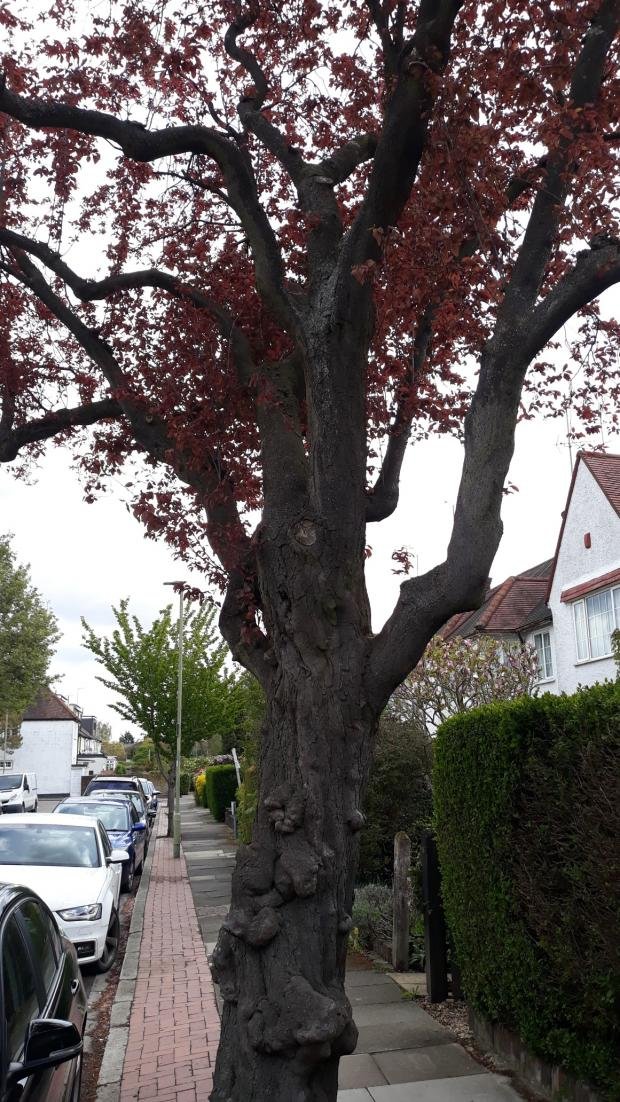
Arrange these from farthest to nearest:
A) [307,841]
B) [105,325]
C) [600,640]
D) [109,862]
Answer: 1. [600,640]
2. [109,862]
3. [105,325]
4. [307,841]

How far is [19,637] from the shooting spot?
153 ft

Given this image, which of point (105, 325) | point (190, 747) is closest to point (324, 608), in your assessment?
point (105, 325)

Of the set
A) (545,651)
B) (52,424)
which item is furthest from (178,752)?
(52,424)

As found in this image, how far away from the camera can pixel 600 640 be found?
2142cm

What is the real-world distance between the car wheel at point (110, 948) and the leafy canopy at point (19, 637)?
37101 mm

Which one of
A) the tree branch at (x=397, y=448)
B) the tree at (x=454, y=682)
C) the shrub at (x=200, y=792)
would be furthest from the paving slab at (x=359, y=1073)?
the shrub at (x=200, y=792)

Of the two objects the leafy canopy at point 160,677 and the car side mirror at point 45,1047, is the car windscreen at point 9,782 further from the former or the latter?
the car side mirror at point 45,1047

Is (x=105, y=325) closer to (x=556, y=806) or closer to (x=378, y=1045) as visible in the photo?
(x=556, y=806)

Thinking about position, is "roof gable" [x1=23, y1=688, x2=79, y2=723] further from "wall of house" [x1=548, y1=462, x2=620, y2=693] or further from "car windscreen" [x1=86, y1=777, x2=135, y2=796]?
"wall of house" [x1=548, y1=462, x2=620, y2=693]

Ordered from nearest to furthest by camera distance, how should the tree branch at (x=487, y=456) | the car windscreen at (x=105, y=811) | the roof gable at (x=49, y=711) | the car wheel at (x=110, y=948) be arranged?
1. the tree branch at (x=487, y=456)
2. the car wheel at (x=110, y=948)
3. the car windscreen at (x=105, y=811)
4. the roof gable at (x=49, y=711)

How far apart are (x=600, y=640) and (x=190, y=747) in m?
11.5

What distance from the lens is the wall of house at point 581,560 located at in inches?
827

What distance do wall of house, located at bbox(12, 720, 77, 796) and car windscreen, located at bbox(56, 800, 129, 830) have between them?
49353 mm

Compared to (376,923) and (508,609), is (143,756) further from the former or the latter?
(376,923)
